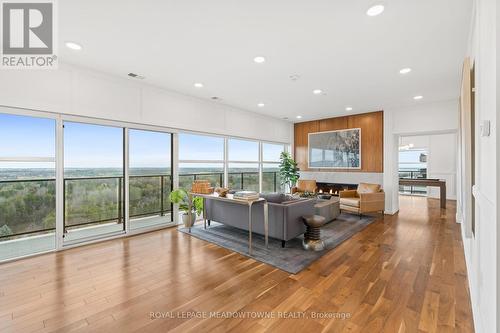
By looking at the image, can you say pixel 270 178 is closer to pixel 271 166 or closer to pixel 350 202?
pixel 271 166

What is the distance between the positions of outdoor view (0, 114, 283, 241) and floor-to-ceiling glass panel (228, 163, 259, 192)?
0.43 m

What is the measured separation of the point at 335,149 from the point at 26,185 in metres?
→ 7.15

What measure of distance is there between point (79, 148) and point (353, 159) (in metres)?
6.66

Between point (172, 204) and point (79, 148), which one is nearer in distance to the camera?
point (79, 148)

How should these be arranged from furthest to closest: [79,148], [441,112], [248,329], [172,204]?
[441,112] → [172,204] → [79,148] → [248,329]

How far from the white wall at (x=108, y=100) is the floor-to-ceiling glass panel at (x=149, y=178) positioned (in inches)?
15.2

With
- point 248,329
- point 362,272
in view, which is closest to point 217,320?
point 248,329

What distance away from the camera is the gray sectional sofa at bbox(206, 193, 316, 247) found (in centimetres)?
345

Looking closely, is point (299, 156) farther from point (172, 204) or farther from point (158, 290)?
point (158, 290)

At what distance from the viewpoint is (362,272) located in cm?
273

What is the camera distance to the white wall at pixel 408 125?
5262 millimetres

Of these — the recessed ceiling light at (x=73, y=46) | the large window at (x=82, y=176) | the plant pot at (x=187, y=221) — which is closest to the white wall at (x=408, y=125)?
the large window at (x=82, y=176)

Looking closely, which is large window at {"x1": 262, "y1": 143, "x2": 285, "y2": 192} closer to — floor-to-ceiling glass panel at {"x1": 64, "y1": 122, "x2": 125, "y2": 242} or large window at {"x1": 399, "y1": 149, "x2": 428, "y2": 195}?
floor-to-ceiling glass panel at {"x1": 64, "y1": 122, "x2": 125, "y2": 242}
